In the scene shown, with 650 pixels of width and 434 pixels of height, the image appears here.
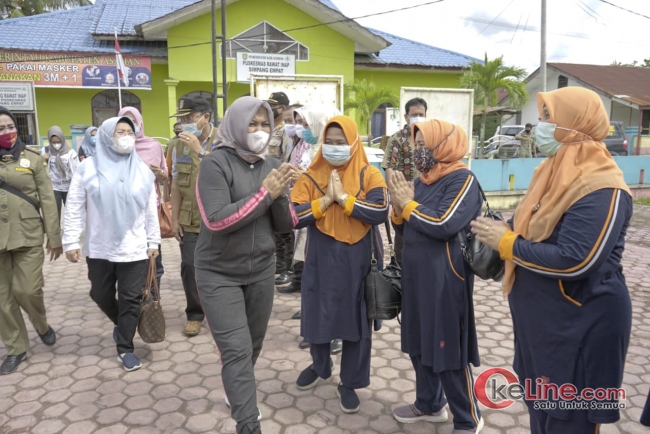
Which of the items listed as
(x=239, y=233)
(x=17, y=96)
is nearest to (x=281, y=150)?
(x=239, y=233)

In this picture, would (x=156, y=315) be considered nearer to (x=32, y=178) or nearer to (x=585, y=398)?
(x=32, y=178)

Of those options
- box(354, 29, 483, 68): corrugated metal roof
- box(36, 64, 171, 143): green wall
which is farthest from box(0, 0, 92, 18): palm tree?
box(354, 29, 483, 68): corrugated metal roof

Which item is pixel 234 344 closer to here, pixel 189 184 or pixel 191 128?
pixel 189 184

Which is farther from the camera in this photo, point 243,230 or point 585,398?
point 243,230

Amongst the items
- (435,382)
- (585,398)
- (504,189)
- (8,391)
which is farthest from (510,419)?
(504,189)

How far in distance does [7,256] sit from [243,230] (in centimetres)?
218

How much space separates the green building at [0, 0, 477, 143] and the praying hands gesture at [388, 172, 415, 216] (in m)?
13.1

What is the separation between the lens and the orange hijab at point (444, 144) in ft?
8.80

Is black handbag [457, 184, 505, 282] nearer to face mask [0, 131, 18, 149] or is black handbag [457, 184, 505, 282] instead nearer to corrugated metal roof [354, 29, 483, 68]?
face mask [0, 131, 18, 149]

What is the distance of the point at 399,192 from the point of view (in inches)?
109

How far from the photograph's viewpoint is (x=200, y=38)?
1511 centimetres

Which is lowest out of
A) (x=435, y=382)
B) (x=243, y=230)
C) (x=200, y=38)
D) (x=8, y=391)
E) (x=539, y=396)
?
(x=8, y=391)

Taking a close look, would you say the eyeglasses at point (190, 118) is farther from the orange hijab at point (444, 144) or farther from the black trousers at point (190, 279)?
the orange hijab at point (444, 144)

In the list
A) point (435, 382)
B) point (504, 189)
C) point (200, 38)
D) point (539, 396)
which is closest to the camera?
point (539, 396)
